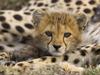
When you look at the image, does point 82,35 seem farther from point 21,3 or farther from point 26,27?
point 21,3

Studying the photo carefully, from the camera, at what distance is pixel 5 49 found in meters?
7.96

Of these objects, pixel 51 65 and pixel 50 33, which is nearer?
pixel 51 65

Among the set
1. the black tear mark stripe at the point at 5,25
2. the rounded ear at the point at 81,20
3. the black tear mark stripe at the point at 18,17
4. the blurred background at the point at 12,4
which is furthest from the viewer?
the blurred background at the point at 12,4

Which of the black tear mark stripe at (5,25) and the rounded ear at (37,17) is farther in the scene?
the black tear mark stripe at (5,25)

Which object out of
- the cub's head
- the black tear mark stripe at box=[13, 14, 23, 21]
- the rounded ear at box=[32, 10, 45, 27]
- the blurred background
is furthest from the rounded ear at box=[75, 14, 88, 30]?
the blurred background

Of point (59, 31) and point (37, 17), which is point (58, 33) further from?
point (37, 17)

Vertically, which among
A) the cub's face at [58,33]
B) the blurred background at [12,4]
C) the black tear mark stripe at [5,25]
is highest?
the cub's face at [58,33]

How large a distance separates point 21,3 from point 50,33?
11.8ft

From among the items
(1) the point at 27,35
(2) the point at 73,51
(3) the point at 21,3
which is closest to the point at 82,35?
(2) the point at 73,51

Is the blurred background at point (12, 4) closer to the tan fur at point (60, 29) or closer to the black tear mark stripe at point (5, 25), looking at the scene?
the black tear mark stripe at point (5, 25)

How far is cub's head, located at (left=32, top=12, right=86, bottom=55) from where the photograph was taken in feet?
23.1

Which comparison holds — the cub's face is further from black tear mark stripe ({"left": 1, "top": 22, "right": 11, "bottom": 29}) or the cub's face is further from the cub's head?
black tear mark stripe ({"left": 1, "top": 22, "right": 11, "bottom": 29})

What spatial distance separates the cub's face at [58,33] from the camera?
7.03 meters

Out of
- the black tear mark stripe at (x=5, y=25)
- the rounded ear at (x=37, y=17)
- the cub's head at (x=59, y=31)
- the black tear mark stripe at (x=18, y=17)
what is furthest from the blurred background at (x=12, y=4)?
the cub's head at (x=59, y=31)
